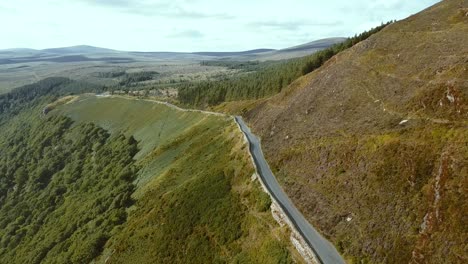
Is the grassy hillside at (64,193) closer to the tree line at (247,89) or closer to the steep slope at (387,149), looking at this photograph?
the steep slope at (387,149)

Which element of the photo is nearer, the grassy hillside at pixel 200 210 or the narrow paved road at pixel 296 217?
the narrow paved road at pixel 296 217

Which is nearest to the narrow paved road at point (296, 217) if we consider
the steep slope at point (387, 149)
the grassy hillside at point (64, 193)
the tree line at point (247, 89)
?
the steep slope at point (387, 149)

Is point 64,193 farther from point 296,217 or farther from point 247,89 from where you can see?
point 296,217

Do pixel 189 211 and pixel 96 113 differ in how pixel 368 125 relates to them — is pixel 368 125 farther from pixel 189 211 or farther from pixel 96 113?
pixel 96 113

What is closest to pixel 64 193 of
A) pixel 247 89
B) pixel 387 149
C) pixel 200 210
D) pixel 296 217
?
pixel 200 210

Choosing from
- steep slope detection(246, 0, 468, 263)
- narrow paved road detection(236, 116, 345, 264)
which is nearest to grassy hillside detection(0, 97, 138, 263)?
narrow paved road detection(236, 116, 345, 264)
